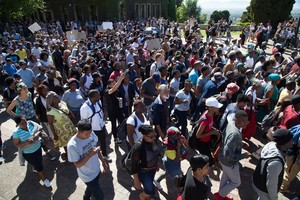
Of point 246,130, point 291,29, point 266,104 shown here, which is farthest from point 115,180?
point 291,29

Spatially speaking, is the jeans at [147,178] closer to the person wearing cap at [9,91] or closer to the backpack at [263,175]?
the backpack at [263,175]

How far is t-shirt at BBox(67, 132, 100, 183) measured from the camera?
332 centimetres

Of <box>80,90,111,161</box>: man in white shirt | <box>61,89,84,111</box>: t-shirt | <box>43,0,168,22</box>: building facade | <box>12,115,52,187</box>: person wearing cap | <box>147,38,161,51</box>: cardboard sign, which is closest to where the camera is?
<box>12,115,52,187</box>: person wearing cap

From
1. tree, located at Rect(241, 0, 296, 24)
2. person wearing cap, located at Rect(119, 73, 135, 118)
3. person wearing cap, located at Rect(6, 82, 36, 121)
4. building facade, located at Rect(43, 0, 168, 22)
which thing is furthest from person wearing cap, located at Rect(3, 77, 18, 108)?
building facade, located at Rect(43, 0, 168, 22)

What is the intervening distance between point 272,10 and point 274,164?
87.9 feet

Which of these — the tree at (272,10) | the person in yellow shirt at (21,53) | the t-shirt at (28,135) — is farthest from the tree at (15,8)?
the tree at (272,10)

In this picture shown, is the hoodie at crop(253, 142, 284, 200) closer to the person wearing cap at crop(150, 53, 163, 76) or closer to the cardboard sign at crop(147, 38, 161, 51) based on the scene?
the person wearing cap at crop(150, 53, 163, 76)

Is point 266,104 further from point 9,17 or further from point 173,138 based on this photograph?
point 9,17

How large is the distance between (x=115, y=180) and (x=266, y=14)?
2677cm

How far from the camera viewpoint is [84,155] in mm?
3465

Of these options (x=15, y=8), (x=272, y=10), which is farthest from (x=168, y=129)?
(x=272, y=10)

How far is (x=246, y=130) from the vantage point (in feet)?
18.8

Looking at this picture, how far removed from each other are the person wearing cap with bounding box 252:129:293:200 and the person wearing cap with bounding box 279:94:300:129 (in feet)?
4.32

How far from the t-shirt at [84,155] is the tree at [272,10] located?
27.3 m
